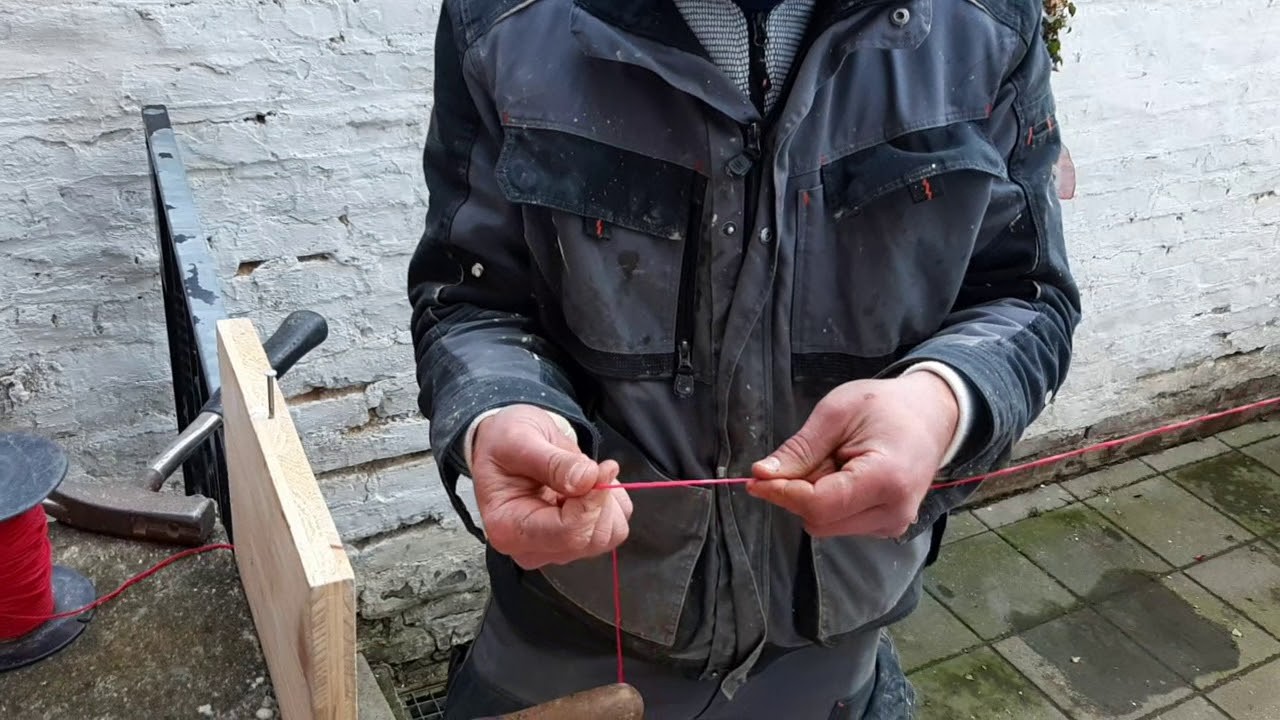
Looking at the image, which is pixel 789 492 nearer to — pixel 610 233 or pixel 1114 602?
pixel 610 233

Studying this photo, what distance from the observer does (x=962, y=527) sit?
396 centimetres

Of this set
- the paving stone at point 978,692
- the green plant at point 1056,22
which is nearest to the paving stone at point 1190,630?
the paving stone at point 978,692

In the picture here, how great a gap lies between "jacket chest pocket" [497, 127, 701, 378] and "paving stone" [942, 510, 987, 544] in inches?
111

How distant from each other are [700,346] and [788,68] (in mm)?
351

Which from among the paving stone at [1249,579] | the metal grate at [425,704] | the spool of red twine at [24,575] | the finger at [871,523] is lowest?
the metal grate at [425,704]

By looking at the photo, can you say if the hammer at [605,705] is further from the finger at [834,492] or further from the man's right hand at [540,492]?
the finger at [834,492]

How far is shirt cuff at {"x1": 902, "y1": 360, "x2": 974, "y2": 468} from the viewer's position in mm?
1232

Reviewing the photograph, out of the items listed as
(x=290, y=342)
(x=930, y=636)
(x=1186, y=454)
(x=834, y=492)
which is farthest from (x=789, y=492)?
(x=1186, y=454)

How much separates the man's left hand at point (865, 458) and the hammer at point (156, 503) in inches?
34.6

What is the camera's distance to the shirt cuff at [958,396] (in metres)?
1.23

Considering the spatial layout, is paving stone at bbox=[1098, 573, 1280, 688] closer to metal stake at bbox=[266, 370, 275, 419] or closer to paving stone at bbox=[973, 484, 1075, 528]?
paving stone at bbox=[973, 484, 1075, 528]

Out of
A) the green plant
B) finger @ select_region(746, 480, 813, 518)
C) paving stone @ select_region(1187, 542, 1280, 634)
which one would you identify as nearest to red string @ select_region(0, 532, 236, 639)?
finger @ select_region(746, 480, 813, 518)

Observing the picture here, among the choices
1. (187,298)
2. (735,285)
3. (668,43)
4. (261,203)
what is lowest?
(261,203)

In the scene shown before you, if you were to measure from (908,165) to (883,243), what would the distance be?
96 mm
